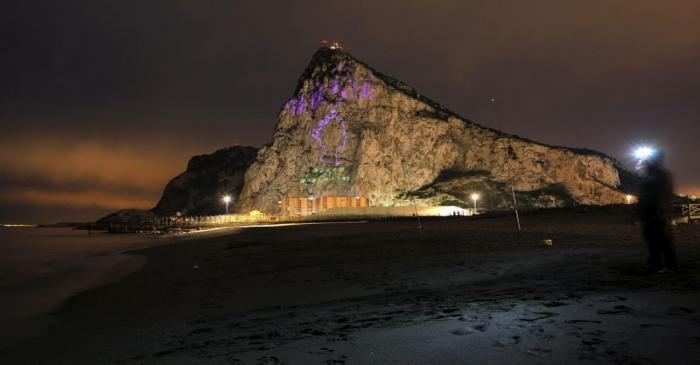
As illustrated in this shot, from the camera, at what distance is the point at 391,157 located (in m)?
135

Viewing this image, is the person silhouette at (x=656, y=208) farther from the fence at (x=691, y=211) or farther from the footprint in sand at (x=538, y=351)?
the fence at (x=691, y=211)

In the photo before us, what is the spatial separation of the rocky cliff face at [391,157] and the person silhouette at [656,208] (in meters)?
116

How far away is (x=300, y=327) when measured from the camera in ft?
20.5

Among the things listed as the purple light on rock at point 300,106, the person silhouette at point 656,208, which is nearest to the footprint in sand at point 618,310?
the person silhouette at point 656,208

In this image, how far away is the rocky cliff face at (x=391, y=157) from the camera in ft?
430

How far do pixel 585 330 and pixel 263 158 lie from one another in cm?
14705

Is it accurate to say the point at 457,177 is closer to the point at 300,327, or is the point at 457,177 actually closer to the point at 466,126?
the point at 466,126

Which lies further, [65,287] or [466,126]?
[466,126]

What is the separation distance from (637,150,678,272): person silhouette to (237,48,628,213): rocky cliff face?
4552 inches

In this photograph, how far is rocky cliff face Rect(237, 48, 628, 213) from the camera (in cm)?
13112

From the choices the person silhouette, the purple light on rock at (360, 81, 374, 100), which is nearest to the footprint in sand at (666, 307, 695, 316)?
the person silhouette

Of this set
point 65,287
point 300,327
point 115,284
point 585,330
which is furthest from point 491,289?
point 65,287

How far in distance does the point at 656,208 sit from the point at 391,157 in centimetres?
12647

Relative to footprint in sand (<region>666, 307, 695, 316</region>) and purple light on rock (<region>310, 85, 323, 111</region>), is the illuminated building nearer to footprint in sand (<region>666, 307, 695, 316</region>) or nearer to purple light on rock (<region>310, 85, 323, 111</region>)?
purple light on rock (<region>310, 85, 323, 111</region>)
